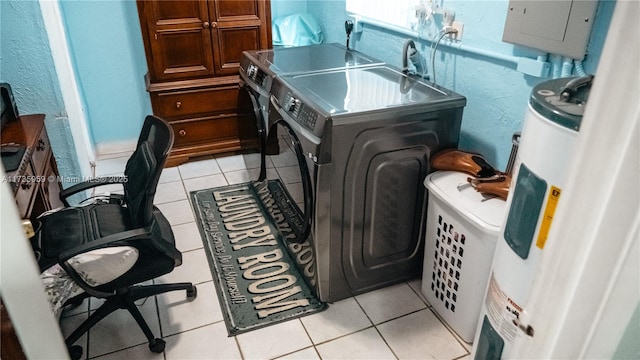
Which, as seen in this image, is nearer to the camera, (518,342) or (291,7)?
(518,342)

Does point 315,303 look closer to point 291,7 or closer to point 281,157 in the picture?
point 281,157

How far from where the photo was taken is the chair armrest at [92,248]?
1475mm

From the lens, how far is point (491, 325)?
54.7 inches

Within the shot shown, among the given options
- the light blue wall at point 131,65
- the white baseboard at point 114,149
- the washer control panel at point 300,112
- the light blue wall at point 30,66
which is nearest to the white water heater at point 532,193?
the light blue wall at point 131,65

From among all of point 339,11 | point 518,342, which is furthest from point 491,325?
point 339,11

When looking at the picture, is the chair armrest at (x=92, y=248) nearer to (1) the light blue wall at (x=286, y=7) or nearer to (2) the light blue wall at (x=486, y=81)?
(2) the light blue wall at (x=486, y=81)

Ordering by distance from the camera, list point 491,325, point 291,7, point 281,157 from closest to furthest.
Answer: point 491,325 → point 281,157 → point 291,7

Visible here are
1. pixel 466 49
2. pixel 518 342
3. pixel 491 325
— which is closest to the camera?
pixel 518 342

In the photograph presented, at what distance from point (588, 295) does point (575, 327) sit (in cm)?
7

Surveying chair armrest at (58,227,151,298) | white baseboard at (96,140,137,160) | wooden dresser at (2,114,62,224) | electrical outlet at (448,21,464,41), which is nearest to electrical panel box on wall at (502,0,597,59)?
electrical outlet at (448,21,464,41)

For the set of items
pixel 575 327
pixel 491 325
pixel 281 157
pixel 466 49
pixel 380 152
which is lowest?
pixel 491 325

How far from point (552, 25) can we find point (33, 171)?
6.98 feet

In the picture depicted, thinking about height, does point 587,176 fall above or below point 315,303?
above

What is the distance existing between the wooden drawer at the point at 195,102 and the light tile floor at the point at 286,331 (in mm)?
1251
